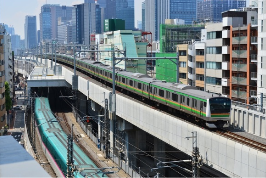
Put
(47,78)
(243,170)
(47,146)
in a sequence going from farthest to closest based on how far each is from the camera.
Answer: (47,78)
(47,146)
(243,170)

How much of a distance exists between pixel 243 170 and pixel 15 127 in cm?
5065

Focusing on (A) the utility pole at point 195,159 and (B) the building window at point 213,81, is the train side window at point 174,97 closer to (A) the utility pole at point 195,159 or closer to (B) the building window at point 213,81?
(A) the utility pole at point 195,159

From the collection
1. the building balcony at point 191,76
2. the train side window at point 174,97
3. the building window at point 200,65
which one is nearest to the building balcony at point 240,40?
the building window at point 200,65

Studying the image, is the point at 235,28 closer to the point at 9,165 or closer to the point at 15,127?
the point at 15,127

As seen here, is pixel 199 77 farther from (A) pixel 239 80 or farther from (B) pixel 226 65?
(A) pixel 239 80

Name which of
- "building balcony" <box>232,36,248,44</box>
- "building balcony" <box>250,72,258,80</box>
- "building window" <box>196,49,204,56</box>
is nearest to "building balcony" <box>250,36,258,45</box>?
"building balcony" <box>232,36,248,44</box>

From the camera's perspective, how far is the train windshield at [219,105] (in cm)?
2606

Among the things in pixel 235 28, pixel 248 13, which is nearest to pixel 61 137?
pixel 235 28

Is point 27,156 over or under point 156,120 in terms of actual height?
over

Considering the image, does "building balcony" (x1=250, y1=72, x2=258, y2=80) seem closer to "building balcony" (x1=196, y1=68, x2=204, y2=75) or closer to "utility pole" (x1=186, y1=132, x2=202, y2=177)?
"building balcony" (x1=196, y1=68, x2=204, y2=75)

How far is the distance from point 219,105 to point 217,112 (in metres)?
0.53

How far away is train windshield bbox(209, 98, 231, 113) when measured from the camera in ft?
85.5

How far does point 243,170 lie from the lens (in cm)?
1955

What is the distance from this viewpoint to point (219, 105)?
26234mm
